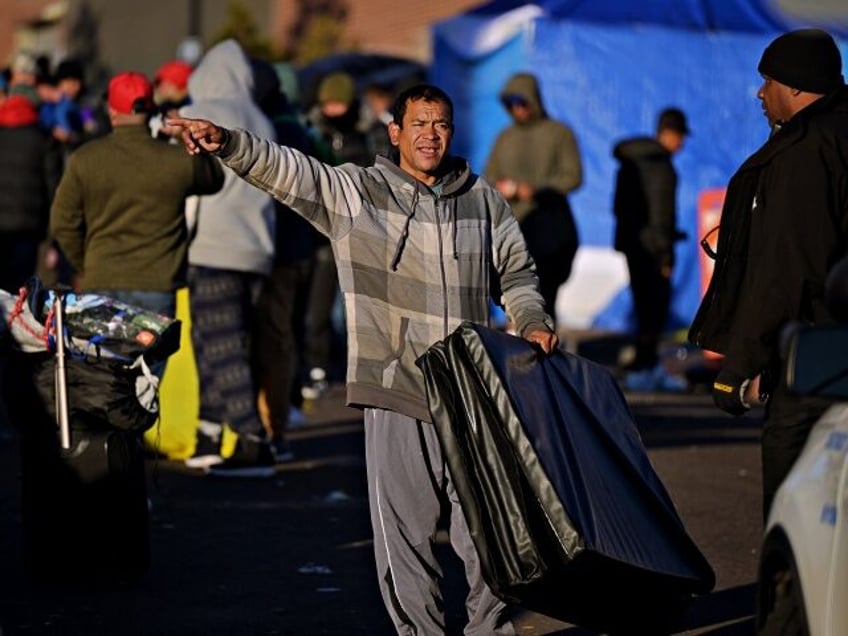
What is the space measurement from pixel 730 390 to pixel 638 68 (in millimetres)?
13925

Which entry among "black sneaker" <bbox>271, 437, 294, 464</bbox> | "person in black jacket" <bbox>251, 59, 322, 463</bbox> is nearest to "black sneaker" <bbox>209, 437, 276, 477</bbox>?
"person in black jacket" <bbox>251, 59, 322, 463</bbox>

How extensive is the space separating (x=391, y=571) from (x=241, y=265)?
15.0 feet

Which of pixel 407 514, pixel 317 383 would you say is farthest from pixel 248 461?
pixel 407 514

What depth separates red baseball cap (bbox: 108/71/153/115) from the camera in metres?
9.52

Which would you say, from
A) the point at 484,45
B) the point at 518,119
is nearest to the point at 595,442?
the point at 518,119

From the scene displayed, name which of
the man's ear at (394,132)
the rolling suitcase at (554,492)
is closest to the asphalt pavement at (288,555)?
the rolling suitcase at (554,492)

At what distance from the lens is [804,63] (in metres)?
6.17

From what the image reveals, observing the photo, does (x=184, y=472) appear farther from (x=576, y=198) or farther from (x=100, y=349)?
(x=576, y=198)

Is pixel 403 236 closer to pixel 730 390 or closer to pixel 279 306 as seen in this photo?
pixel 730 390

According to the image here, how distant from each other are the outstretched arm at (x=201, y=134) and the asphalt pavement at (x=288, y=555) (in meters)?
1.83

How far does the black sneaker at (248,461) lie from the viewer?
10.8 metres

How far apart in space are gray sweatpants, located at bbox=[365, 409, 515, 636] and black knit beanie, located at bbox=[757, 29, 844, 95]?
1.52 m

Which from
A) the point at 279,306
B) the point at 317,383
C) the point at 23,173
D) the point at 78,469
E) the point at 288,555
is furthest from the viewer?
the point at 23,173

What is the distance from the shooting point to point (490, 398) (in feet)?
20.2
